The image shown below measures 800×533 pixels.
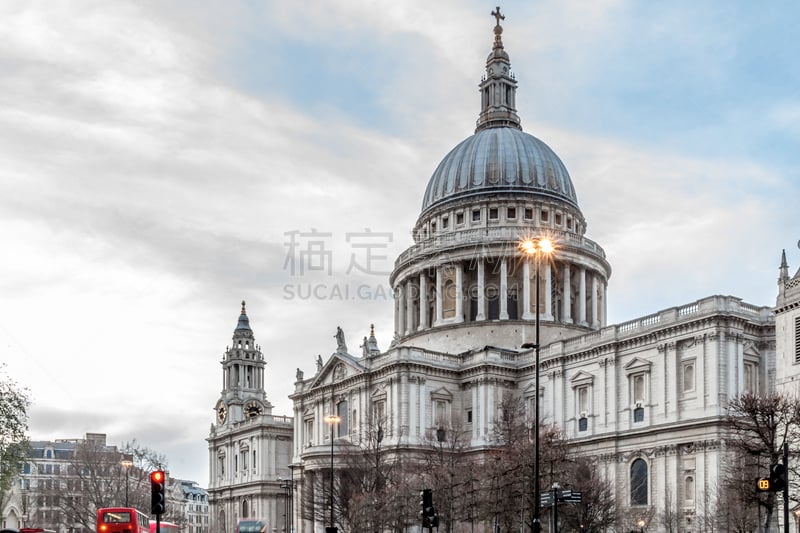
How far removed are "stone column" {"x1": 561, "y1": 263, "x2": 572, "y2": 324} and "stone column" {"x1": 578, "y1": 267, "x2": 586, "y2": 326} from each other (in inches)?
47.7

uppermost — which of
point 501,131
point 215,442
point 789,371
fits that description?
point 501,131

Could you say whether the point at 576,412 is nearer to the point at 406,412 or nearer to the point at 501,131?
the point at 406,412

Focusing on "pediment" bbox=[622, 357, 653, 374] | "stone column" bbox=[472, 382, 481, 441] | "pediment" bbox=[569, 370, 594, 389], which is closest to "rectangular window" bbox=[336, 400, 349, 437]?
"stone column" bbox=[472, 382, 481, 441]

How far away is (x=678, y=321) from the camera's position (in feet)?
246

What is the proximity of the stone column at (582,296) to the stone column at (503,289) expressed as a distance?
8253 millimetres

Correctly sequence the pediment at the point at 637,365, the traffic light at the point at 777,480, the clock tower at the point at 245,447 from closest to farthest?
1. the traffic light at the point at 777,480
2. the pediment at the point at 637,365
3. the clock tower at the point at 245,447

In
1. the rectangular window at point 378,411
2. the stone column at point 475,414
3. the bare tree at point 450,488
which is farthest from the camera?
the rectangular window at point 378,411

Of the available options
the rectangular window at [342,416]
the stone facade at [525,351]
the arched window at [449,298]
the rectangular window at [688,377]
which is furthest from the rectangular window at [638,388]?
the rectangular window at [342,416]

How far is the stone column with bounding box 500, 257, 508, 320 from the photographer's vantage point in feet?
329

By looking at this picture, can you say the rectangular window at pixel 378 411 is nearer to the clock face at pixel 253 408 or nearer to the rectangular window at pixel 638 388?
the rectangular window at pixel 638 388

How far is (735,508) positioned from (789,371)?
29.6 feet

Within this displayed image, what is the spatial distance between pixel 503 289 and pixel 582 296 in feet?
30.0

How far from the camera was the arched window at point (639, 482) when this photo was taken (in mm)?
76375

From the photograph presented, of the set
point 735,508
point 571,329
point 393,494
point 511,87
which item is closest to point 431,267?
point 571,329
